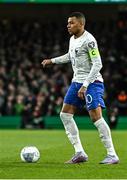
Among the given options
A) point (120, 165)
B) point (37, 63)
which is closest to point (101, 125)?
point (120, 165)

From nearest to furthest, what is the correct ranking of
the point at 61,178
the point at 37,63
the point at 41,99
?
the point at 61,178, the point at 41,99, the point at 37,63

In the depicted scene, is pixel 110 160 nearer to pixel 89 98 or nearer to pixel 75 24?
pixel 89 98

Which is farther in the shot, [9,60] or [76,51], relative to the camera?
[9,60]

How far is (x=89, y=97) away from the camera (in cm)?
1186

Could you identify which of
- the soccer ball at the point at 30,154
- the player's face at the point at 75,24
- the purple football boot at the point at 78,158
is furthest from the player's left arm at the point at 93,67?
→ the soccer ball at the point at 30,154

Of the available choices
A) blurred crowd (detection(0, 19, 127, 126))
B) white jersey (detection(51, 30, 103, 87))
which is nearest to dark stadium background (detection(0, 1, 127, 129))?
blurred crowd (detection(0, 19, 127, 126))

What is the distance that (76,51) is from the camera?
12.1 m

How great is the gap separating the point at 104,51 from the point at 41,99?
6.25 metres

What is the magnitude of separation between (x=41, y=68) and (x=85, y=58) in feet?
69.7

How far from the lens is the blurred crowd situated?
29.9 metres

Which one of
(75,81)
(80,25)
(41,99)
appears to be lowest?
(41,99)

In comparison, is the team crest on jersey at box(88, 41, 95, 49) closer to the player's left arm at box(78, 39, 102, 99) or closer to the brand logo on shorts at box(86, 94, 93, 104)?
the player's left arm at box(78, 39, 102, 99)

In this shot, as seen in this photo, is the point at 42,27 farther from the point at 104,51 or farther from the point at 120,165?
the point at 120,165

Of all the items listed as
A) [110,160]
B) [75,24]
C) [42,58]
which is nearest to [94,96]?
[110,160]
